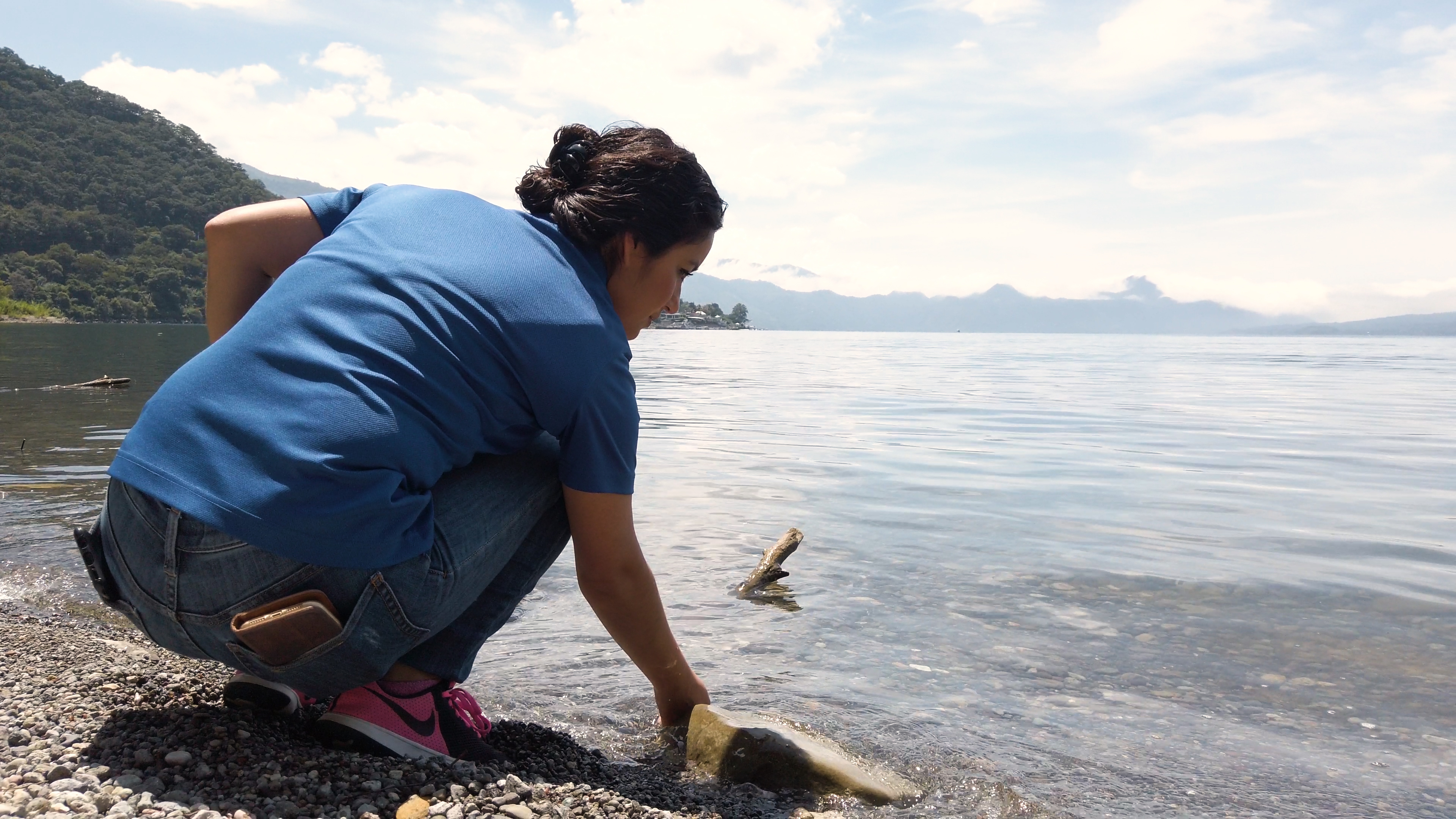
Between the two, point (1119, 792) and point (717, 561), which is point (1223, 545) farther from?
point (1119, 792)

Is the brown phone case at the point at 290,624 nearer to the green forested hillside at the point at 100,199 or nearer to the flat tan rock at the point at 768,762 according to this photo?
the flat tan rock at the point at 768,762

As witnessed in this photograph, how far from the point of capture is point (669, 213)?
2367 millimetres

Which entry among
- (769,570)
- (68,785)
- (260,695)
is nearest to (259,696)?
(260,695)

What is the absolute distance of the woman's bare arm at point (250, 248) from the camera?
253 cm

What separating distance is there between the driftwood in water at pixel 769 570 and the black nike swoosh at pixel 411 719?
3193 millimetres

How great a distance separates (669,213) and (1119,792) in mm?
2459

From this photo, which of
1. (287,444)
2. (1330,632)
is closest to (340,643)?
(287,444)

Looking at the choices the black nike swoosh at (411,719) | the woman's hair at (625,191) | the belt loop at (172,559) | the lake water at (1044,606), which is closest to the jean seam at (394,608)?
the black nike swoosh at (411,719)

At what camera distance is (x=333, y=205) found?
8.49 feet

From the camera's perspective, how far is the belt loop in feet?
6.09

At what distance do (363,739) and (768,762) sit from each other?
1.27m

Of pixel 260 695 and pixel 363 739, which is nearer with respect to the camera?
pixel 363 739

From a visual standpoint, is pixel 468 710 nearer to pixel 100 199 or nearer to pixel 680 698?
pixel 680 698

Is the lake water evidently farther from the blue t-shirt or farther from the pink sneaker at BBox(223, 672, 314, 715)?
the blue t-shirt
